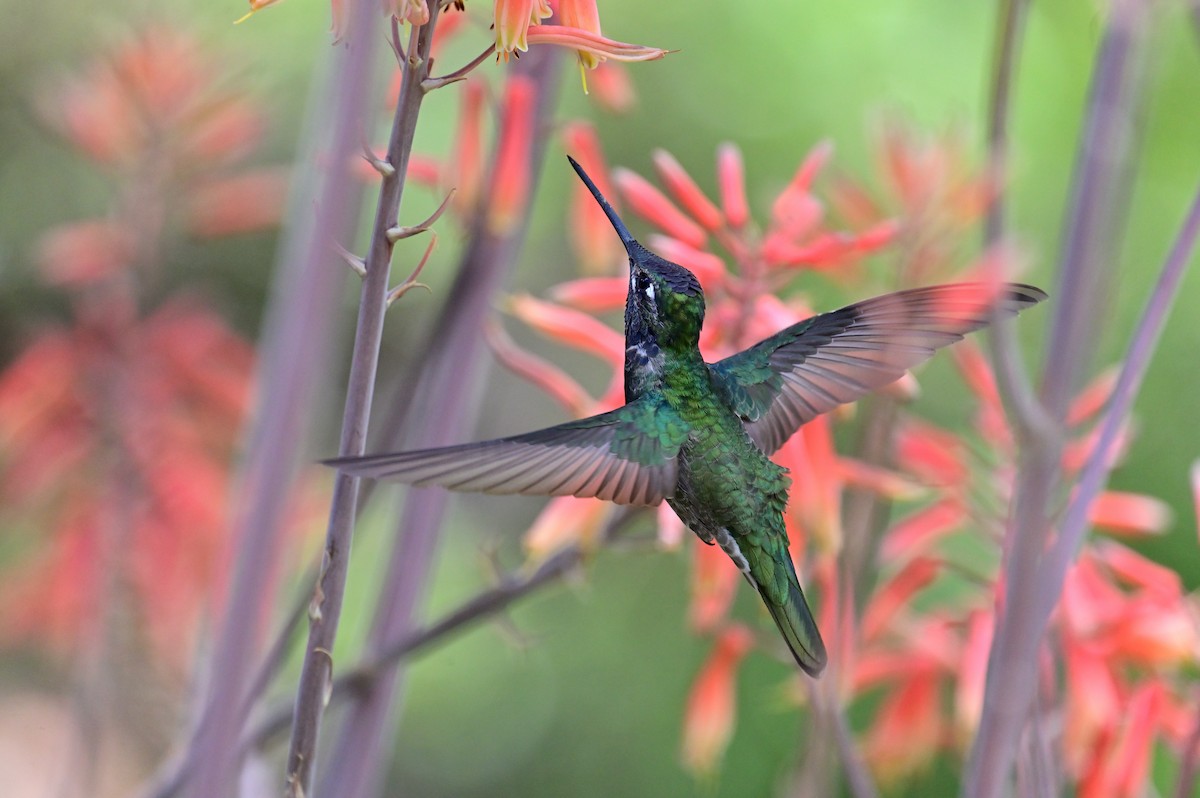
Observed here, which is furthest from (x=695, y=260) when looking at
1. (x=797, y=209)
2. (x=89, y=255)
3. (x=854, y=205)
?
(x=89, y=255)

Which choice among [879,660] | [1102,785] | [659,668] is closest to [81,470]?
[879,660]

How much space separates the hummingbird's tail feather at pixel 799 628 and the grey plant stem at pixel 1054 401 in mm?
307

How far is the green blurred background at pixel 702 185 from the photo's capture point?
116 inches

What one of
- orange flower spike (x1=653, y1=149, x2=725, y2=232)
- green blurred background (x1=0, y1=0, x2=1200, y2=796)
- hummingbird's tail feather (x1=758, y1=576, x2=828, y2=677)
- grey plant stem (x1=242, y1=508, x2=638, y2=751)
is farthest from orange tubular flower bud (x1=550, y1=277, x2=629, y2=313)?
green blurred background (x1=0, y1=0, x2=1200, y2=796)

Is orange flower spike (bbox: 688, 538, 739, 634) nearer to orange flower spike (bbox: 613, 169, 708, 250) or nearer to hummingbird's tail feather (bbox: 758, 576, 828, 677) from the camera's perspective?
hummingbird's tail feather (bbox: 758, 576, 828, 677)

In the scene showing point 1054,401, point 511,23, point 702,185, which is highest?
point 702,185

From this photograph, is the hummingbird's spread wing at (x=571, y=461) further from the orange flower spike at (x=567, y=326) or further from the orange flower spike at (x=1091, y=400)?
the orange flower spike at (x=1091, y=400)

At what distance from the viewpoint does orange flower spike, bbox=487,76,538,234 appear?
1.17 meters

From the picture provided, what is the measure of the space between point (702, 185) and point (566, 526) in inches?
83.3

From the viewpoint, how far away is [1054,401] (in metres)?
0.69

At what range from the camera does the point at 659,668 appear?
3.08m

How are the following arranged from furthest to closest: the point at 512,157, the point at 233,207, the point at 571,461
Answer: the point at 233,207, the point at 512,157, the point at 571,461

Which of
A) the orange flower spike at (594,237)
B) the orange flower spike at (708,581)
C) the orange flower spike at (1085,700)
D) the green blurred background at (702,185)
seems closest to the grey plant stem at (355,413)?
the orange flower spike at (708,581)

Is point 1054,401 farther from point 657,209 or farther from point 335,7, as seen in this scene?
point 657,209
